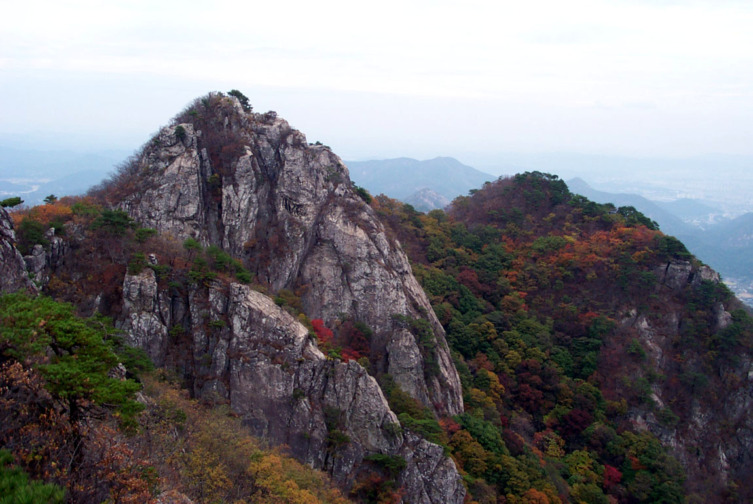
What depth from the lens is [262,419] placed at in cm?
2242

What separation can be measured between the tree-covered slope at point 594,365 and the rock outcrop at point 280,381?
4.59m

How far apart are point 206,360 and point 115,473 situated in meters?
15.2

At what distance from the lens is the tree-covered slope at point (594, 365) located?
1096 inches

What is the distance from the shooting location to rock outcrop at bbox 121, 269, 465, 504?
2212 cm

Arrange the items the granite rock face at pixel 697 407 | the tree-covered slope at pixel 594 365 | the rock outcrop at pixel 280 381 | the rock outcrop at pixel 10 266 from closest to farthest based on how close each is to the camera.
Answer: the rock outcrop at pixel 10 266 < the rock outcrop at pixel 280 381 < the tree-covered slope at pixel 594 365 < the granite rock face at pixel 697 407

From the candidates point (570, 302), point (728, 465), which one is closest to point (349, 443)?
point (570, 302)

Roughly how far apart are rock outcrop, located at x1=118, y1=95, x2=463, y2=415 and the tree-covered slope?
5.18 meters

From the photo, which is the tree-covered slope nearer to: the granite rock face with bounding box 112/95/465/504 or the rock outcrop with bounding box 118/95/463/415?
the granite rock face with bounding box 112/95/465/504

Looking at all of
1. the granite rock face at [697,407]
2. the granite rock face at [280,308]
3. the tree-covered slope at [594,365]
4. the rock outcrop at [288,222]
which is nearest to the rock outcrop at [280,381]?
the granite rock face at [280,308]

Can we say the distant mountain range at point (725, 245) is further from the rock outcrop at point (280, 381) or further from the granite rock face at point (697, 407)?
the rock outcrop at point (280, 381)

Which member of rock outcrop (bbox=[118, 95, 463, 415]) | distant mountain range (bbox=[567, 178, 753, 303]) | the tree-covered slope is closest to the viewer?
the tree-covered slope

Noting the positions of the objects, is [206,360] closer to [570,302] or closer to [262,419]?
[262,419]

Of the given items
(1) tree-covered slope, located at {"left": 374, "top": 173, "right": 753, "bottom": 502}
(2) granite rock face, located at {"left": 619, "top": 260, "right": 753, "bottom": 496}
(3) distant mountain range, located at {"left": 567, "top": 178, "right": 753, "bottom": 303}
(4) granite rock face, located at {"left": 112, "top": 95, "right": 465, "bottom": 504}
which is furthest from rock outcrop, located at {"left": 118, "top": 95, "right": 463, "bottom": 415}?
(3) distant mountain range, located at {"left": 567, "top": 178, "right": 753, "bottom": 303}

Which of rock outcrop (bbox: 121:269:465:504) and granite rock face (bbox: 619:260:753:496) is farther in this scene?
granite rock face (bbox: 619:260:753:496)
